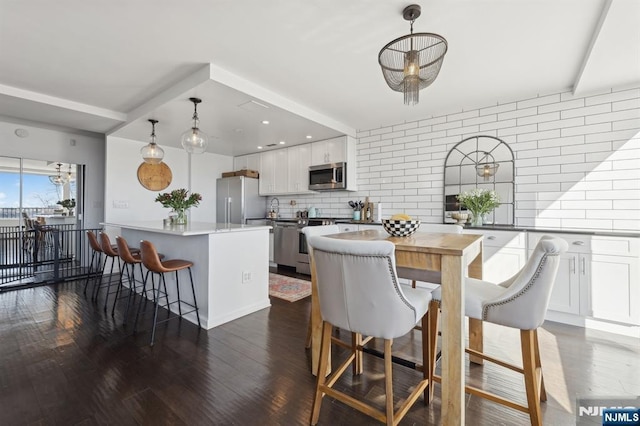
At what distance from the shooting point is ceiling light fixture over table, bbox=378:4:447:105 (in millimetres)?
1677

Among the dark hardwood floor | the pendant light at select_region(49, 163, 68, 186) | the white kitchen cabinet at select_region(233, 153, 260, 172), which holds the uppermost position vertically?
the white kitchen cabinet at select_region(233, 153, 260, 172)

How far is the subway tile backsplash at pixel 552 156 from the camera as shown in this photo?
115 inches

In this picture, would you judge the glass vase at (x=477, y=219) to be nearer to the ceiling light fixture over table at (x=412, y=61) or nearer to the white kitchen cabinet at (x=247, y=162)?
the ceiling light fixture over table at (x=412, y=61)

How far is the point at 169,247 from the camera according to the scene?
3.25m

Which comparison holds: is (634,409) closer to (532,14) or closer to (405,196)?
(532,14)

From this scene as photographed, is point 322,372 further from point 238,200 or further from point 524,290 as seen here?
point 238,200

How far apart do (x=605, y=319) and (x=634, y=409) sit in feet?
4.60

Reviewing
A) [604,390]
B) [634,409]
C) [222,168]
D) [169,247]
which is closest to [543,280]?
[634,409]

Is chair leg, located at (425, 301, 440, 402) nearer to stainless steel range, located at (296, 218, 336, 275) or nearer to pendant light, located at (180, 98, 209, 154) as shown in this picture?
pendant light, located at (180, 98, 209, 154)

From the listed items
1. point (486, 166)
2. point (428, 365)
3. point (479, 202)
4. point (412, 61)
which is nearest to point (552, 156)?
point (486, 166)

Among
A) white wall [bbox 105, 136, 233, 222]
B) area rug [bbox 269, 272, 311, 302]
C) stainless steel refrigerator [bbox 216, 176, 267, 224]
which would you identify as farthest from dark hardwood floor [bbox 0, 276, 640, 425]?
stainless steel refrigerator [bbox 216, 176, 267, 224]

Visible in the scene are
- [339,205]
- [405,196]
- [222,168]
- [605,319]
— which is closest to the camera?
[605,319]

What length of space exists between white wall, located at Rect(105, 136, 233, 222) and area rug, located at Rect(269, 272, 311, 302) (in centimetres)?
274

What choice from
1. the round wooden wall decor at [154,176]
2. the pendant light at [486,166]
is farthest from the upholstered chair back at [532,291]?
the round wooden wall decor at [154,176]
